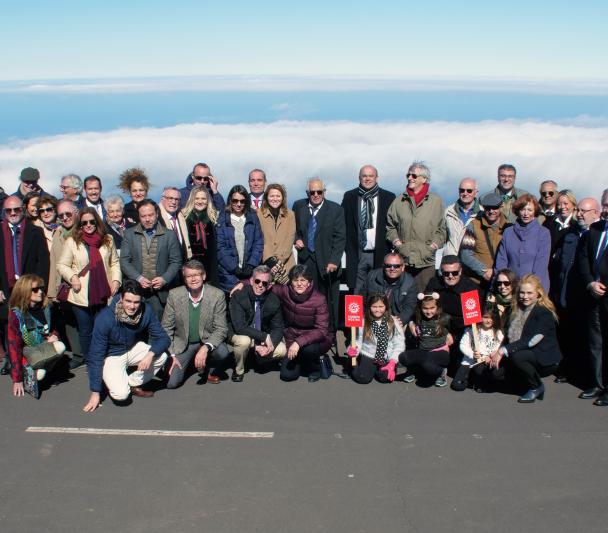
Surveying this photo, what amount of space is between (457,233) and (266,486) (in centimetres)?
449

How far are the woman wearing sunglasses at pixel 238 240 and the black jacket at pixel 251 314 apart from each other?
0.55m

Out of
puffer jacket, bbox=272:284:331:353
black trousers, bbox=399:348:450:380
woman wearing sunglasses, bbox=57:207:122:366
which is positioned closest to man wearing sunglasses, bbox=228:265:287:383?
puffer jacket, bbox=272:284:331:353

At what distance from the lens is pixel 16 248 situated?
26.5ft

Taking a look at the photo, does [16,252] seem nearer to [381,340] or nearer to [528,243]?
[381,340]

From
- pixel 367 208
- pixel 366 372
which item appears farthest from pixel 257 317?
pixel 367 208

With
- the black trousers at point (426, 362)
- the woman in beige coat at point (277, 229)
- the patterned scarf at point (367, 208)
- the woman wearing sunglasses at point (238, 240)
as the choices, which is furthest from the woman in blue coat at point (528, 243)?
the woman wearing sunglasses at point (238, 240)

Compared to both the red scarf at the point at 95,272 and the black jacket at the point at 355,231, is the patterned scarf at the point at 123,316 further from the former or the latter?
the black jacket at the point at 355,231

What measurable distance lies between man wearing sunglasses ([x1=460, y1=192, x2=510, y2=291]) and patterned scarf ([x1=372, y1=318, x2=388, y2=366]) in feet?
4.57

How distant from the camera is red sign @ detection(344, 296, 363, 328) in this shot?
25.4 feet

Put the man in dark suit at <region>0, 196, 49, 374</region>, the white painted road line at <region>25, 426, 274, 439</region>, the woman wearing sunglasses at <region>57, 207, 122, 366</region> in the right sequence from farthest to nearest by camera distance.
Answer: the man in dark suit at <region>0, 196, 49, 374</region>
the woman wearing sunglasses at <region>57, 207, 122, 366</region>
the white painted road line at <region>25, 426, 274, 439</region>

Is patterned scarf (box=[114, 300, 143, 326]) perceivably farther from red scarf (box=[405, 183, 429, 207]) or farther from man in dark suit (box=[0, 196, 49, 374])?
A: red scarf (box=[405, 183, 429, 207])

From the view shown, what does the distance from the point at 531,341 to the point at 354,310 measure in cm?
197

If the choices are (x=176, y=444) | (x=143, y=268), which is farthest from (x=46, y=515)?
(x=143, y=268)

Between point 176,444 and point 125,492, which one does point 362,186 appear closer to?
point 176,444
